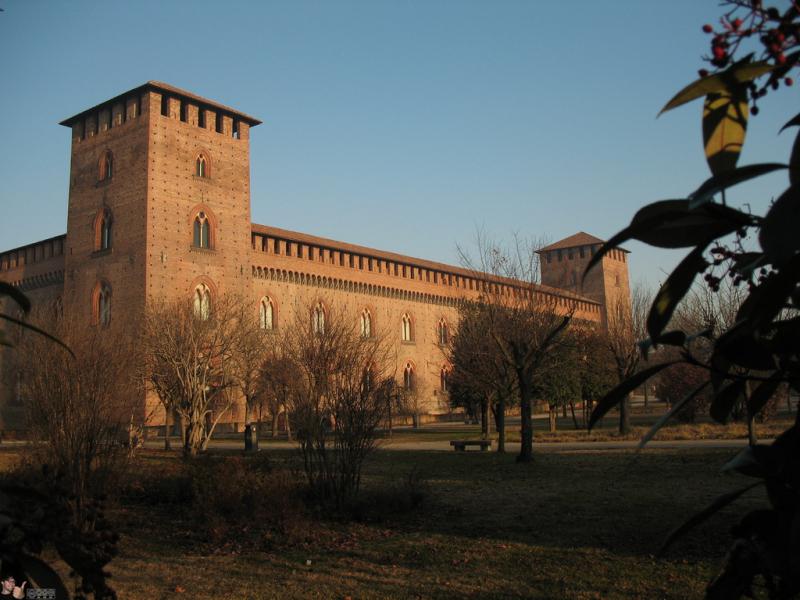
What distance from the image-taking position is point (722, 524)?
711cm

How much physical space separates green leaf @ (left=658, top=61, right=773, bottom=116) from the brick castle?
27.9m

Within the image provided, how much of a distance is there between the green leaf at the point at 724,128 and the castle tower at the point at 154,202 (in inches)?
1281

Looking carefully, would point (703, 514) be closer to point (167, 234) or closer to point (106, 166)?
point (167, 234)

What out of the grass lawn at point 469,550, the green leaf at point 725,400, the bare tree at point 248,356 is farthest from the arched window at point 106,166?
the green leaf at point 725,400

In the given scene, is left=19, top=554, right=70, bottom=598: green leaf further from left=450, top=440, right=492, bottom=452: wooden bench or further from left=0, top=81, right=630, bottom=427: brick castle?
left=0, top=81, right=630, bottom=427: brick castle

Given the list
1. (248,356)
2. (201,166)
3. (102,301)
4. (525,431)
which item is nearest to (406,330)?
(201,166)

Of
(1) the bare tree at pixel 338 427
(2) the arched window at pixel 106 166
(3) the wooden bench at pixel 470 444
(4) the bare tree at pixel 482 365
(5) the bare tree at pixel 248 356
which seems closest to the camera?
(1) the bare tree at pixel 338 427

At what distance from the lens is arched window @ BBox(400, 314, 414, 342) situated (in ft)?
156

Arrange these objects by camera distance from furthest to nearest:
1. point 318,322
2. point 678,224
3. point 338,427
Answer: point 318,322 → point 338,427 → point 678,224

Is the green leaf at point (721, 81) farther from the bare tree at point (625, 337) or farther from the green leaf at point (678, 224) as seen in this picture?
the bare tree at point (625, 337)

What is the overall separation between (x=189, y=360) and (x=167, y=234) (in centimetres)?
1448

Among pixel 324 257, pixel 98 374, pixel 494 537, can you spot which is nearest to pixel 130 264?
pixel 324 257

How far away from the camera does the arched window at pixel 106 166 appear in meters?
35.3

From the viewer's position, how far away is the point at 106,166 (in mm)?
35656
